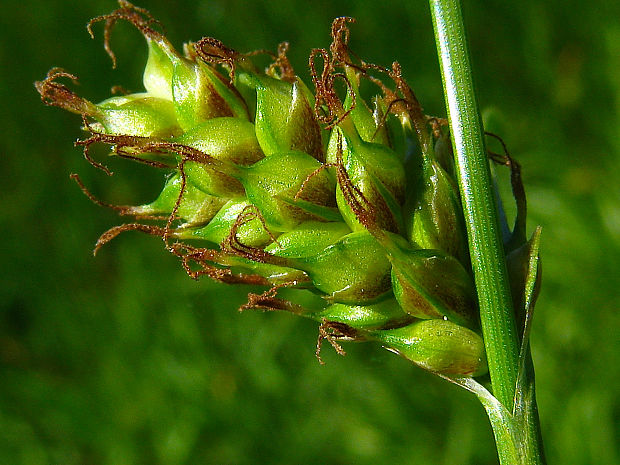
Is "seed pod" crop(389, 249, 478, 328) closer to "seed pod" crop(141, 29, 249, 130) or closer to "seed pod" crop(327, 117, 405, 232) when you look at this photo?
"seed pod" crop(327, 117, 405, 232)

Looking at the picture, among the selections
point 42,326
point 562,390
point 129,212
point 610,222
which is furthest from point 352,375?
point 129,212

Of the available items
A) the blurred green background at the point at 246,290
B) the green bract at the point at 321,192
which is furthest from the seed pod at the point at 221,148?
the blurred green background at the point at 246,290

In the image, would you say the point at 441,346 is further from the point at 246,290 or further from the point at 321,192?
the point at 246,290

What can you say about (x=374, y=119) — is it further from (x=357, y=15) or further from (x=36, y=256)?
(x=36, y=256)

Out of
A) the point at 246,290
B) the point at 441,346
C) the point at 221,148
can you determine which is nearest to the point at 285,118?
the point at 221,148

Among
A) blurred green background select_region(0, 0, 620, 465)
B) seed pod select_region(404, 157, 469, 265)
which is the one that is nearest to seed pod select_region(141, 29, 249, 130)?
seed pod select_region(404, 157, 469, 265)

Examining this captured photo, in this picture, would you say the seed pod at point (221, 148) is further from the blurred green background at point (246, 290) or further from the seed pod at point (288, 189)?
the blurred green background at point (246, 290)
